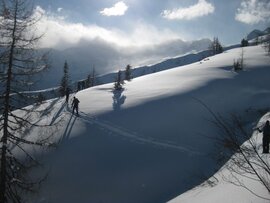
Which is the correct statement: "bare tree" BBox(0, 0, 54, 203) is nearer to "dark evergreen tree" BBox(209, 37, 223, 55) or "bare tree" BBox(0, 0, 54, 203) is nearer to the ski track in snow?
the ski track in snow

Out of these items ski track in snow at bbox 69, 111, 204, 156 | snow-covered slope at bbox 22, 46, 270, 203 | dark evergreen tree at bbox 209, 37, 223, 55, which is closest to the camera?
snow-covered slope at bbox 22, 46, 270, 203

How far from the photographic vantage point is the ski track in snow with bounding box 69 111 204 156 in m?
33.2

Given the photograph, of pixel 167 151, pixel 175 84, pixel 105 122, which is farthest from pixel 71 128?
pixel 175 84

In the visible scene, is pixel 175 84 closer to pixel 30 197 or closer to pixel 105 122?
pixel 105 122

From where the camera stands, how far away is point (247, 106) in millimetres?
42969

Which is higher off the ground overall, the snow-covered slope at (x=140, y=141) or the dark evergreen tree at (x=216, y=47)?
the dark evergreen tree at (x=216, y=47)

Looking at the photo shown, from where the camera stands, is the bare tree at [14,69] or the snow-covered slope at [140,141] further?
the snow-covered slope at [140,141]

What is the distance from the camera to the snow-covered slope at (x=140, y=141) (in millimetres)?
27594

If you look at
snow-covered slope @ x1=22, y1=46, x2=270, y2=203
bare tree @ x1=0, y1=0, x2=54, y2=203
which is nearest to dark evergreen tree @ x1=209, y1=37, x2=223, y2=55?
snow-covered slope @ x1=22, y1=46, x2=270, y2=203

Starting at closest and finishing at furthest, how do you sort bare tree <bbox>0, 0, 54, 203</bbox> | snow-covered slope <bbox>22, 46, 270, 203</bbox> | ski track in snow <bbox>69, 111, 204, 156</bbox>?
bare tree <bbox>0, 0, 54, 203</bbox> → snow-covered slope <bbox>22, 46, 270, 203</bbox> → ski track in snow <bbox>69, 111, 204, 156</bbox>

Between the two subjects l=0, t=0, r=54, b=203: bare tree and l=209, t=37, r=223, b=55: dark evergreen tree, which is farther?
l=209, t=37, r=223, b=55: dark evergreen tree

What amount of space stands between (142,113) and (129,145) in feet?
26.1

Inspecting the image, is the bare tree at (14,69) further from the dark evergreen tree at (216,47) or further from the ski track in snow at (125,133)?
the dark evergreen tree at (216,47)

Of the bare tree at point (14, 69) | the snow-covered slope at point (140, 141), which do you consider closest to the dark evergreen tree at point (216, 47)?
the snow-covered slope at point (140, 141)
